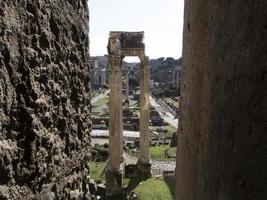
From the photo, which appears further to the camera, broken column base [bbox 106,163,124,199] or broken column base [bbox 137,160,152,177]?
broken column base [bbox 137,160,152,177]

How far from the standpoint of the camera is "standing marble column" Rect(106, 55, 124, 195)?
20906mm

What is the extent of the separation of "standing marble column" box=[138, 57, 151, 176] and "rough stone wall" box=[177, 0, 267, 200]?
19.0 metres

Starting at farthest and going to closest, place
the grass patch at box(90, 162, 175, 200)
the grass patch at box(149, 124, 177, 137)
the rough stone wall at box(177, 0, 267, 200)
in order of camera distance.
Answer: the grass patch at box(149, 124, 177, 137) < the grass patch at box(90, 162, 175, 200) < the rough stone wall at box(177, 0, 267, 200)

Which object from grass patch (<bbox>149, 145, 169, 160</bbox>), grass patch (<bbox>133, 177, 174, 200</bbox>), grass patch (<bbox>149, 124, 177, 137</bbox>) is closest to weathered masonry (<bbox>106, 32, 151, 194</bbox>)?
grass patch (<bbox>133, 177, 174, 200</bbox>)

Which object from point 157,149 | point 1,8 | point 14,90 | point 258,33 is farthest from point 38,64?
point 157,149

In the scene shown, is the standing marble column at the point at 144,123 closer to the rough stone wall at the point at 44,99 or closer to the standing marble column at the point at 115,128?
the standing marble column at the point at 115,128

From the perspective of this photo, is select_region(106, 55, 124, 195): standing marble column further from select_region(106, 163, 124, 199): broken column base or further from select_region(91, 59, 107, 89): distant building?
select_region(91, 59, 107, 89): distant building

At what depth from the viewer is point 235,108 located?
2.47 meters

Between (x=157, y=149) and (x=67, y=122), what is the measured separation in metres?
29.1

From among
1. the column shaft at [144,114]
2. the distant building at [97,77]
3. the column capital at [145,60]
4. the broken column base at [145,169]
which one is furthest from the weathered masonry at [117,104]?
the distant building at [97,77]

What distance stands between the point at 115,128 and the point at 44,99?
18.1 m

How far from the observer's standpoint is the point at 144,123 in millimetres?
22938

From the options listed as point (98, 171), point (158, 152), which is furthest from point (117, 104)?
point (158, 152)

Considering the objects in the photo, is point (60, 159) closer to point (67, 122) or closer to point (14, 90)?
point (67, 122)
